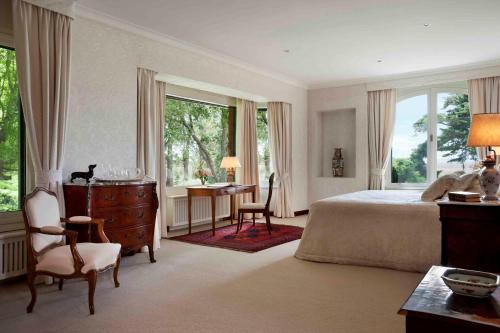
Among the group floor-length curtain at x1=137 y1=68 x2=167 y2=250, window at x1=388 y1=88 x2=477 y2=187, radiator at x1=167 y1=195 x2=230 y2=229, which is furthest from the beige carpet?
window at x1=388 y1=88 x2=477 y2=187

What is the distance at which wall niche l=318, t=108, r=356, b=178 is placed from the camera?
8.28 m

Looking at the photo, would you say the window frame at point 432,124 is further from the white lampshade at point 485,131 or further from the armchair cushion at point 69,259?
the armchair cushion at point 69,259

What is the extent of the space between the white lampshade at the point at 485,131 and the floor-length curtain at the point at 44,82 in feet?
12.3

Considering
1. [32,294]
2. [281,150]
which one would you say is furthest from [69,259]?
[281,150]

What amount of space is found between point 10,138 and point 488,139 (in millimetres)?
4360

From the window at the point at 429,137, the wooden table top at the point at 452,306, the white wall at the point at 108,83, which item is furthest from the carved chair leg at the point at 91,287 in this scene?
the window at the point at 429,137

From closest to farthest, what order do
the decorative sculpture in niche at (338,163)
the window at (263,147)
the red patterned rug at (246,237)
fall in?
the red patterned rug at (246,237)
the decorative sculpture in niche at (338,163)
the window at (263,147)

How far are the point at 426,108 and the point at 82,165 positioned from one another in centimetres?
622

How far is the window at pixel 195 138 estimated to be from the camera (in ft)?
22.1

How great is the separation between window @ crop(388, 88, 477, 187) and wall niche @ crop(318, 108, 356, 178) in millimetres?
900

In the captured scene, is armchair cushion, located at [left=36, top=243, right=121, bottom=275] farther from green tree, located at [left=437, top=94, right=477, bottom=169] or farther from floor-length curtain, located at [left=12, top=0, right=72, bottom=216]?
green tree, located at [left=437, top=94, right=477, bottom=169]

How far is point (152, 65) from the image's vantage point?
5.02 m

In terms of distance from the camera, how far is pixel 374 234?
13.6 ft

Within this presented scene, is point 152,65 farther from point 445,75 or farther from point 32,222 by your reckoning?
point 445,75
